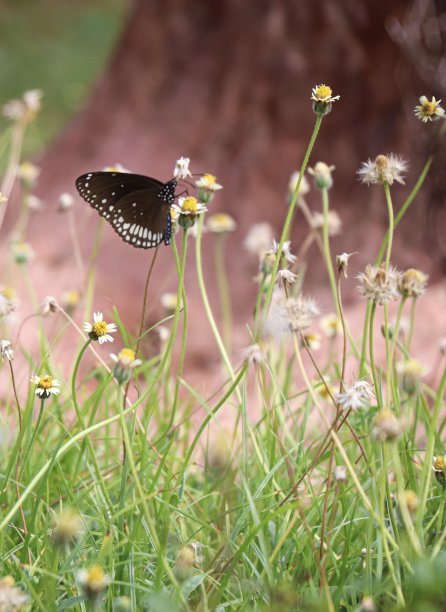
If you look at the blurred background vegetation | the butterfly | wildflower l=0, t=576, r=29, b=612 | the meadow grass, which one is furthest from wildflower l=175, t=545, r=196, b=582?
the blurred background vegetation

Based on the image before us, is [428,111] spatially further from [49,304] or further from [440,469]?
[49,304]

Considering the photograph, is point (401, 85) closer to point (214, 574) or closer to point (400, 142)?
point (400, 142)

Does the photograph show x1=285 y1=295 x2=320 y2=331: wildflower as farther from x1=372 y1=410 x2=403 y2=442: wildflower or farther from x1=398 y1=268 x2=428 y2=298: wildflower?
x1=372 y1=410 x2=403 y2=442: wildflower

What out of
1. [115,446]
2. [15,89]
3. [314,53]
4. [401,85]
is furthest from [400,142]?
[15,89]

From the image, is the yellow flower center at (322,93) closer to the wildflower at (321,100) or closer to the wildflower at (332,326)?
the wildflower at (321,100)

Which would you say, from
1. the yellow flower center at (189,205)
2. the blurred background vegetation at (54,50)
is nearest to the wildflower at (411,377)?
the yellow flower center at (189,205)

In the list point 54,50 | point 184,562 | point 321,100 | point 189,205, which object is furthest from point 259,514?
point 54,50

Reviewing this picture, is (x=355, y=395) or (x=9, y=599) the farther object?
(x=355, y=395)
